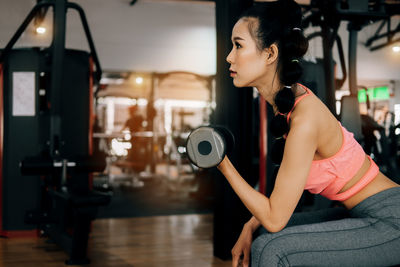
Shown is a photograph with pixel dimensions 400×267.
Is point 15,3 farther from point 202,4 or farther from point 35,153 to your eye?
point 202,4

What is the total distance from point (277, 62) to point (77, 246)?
6.46 ft

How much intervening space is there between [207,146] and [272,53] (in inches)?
13.7

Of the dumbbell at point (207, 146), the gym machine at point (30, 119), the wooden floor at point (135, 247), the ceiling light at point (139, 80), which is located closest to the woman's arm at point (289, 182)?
the dumbbell at point (207, 146)

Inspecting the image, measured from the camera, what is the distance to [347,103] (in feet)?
8.59

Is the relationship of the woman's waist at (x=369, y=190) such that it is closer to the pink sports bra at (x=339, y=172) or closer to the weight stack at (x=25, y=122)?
the pink sports bra at (x=339, y=172)

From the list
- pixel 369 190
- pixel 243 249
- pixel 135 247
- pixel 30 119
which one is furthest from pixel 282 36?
pixel 30 119

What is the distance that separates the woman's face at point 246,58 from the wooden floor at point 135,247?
1700 mm

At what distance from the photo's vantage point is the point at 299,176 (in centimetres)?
101

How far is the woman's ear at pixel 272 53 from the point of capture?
112cm

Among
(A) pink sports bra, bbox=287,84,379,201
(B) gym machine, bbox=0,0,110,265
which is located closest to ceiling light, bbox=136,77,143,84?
(B) gym machine, bbox=0,0,110,265

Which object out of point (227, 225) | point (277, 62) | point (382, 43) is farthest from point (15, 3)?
point (382, 43)

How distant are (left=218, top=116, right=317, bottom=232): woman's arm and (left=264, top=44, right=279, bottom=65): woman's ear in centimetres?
20

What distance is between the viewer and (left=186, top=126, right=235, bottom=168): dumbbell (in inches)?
38.3

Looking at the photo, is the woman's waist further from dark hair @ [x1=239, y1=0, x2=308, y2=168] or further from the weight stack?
the weight stack
